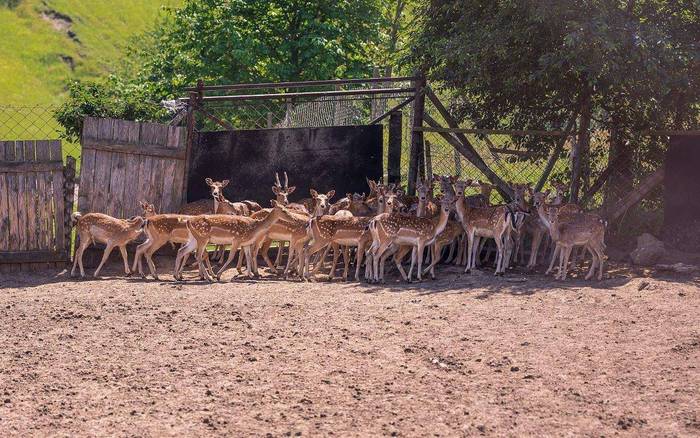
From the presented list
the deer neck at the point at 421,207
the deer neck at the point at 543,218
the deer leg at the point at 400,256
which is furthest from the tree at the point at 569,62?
the deer leg at the point at 400,256

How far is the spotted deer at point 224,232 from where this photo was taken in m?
14.1

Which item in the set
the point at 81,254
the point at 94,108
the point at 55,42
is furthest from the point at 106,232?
the point at 55,42

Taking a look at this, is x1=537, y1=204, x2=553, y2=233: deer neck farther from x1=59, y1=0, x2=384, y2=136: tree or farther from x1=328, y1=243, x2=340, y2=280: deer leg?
x1=59, y1=0, x2=384, y2=136: tree

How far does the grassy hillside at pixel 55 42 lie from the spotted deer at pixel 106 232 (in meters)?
31.9

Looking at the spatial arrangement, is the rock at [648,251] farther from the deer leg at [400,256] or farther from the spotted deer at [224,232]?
the spotted deer at [224,232]

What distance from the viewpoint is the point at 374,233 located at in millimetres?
13961

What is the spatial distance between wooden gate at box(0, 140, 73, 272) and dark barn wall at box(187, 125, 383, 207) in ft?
7.15

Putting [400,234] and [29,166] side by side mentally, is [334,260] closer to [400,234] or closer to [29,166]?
[400,234]

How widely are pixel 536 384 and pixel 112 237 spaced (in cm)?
735

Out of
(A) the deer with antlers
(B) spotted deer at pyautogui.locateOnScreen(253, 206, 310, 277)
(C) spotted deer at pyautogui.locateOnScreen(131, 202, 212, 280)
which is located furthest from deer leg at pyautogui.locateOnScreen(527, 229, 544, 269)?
(C) spotted deer at pyautogui.locateOnScreen(131, 202, 212, 280)

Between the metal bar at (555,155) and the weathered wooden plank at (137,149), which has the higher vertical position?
the metal bar at (555,155)

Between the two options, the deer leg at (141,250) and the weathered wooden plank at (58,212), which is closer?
the deer leg at (141,250)

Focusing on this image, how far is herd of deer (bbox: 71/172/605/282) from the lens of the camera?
45.9 feet

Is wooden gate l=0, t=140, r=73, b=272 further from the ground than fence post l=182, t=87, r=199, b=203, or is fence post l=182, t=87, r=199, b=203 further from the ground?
fence post l=182, t=87, r=199, b=203
